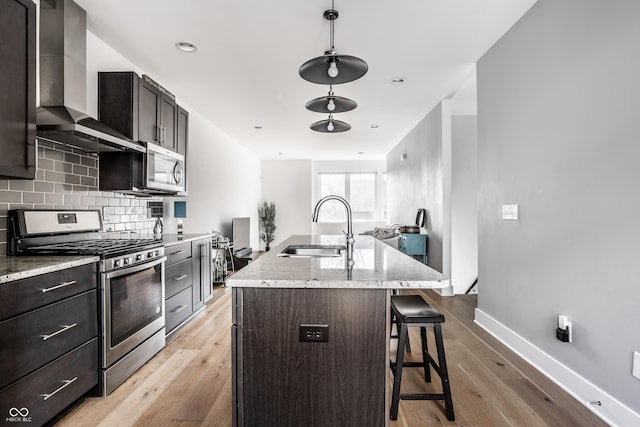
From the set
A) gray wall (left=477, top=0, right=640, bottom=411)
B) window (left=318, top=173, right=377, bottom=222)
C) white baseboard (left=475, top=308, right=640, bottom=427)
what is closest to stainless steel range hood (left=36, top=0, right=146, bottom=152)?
gray wall (left=477, top=0, right=640, bottom=411)

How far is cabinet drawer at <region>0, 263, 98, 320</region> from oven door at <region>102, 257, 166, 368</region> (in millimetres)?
120

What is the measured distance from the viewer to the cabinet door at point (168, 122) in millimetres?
3436

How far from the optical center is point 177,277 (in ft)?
10.7

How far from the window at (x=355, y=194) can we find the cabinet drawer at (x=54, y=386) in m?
8.18

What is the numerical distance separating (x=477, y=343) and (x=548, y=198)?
1384 millimetres

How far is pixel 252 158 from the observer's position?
8820 millimetres

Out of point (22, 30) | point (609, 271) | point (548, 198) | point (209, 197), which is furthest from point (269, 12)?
point (209, 197)

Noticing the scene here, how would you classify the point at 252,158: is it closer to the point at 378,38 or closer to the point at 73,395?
the point at 378,38

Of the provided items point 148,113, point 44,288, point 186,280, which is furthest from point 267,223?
point 44,288

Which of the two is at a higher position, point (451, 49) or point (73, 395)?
point (451, 49)

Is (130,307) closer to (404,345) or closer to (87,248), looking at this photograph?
(87,248)

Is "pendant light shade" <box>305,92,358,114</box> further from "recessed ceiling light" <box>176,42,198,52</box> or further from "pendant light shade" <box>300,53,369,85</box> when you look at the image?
"recessed ceiling light" <box>176,42,198,52</box>

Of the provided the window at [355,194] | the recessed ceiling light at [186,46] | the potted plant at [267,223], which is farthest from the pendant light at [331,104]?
the window at [355,194]

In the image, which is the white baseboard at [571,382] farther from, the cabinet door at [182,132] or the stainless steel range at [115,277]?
the cabinet door at [182,132]
